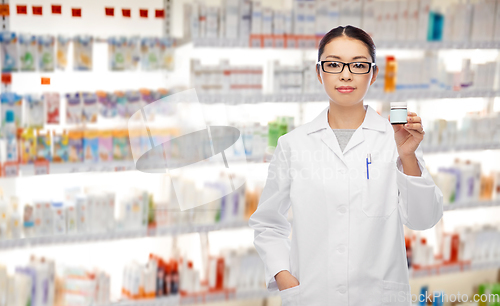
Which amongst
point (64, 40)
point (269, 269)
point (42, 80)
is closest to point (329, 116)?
point (269, 269)

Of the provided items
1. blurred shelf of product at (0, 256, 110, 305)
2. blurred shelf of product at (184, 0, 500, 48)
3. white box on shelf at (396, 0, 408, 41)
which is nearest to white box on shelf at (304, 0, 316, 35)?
blurred shelf of product at (184, 0, 500, 48)

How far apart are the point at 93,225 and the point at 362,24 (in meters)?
2.30

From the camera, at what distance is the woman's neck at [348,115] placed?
170 centimetres

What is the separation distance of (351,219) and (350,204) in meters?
0.05

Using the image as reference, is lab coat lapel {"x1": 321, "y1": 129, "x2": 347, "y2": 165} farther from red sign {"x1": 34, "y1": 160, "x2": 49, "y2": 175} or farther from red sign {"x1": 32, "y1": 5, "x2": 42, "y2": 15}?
red sign {"x1": 32, "y1": 5, "x2": 42, "y2": 15}

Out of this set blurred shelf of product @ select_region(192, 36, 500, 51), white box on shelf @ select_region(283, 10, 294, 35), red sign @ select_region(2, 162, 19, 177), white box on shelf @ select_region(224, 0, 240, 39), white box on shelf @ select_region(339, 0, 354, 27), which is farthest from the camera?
white box on shelf @ select_region(339, 0, 354, 27)

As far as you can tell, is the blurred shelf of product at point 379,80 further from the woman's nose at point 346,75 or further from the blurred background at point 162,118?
the woman's nose at point 346,75

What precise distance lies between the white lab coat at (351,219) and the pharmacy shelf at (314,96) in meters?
1.36

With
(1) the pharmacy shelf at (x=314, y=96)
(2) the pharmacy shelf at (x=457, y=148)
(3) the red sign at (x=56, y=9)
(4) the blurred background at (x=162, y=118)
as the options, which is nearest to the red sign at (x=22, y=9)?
(4) the blurred background at (x=162, y=118)

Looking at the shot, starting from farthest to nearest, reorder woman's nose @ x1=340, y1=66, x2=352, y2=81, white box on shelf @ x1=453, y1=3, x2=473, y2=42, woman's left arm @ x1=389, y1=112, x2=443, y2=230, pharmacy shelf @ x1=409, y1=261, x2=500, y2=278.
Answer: pharmacy shelf @ x1=409, y1=261, x2=500, y2=278, white box on shelf @ x1=453, y1=3, x2=473, y2=42, woman's nose @ x1=340, y1=66, x2=352, y2=81, woman's left arm @ x1=389, y1=112, x2=443, y2=230

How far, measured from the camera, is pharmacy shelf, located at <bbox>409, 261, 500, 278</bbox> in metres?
3.66

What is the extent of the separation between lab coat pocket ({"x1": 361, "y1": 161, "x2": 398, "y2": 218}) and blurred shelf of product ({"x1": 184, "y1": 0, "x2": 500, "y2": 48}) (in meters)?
1.67

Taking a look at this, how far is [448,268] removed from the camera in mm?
3764

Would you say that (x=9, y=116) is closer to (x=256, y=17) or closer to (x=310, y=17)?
(x=256, y=17)
